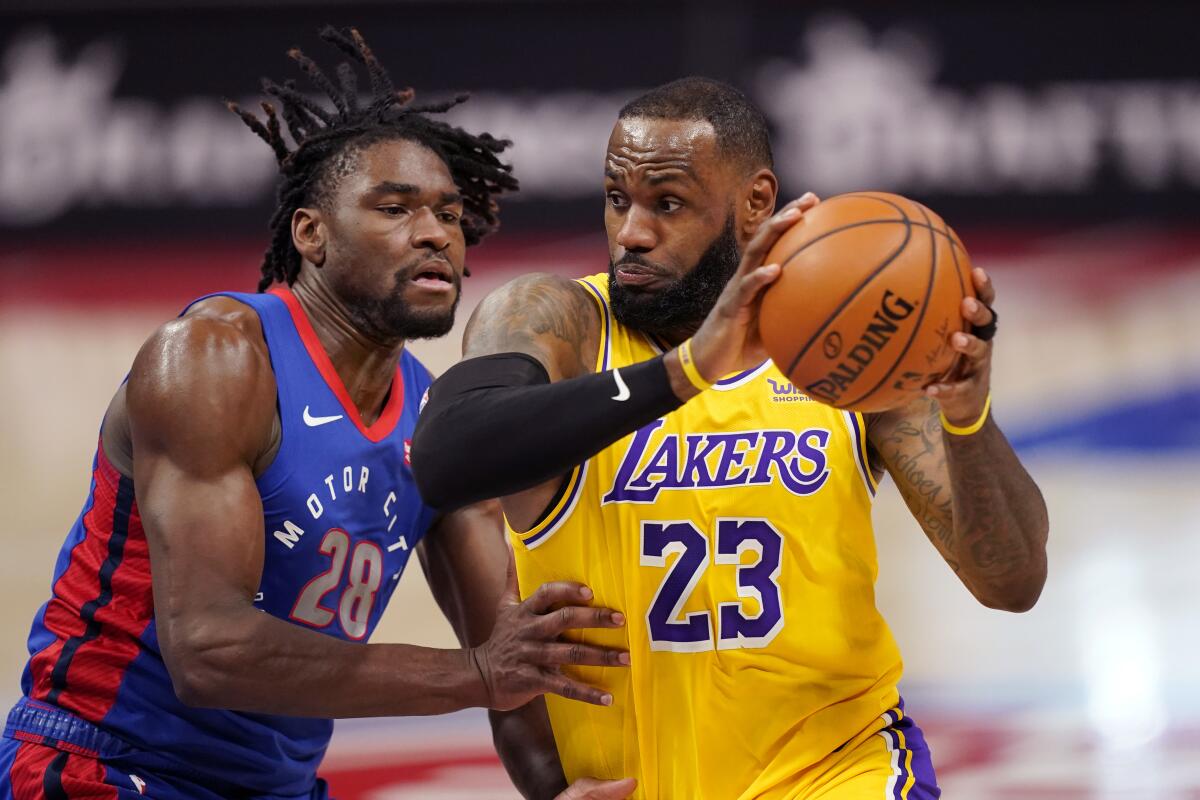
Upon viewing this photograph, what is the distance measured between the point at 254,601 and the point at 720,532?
1.19 metres

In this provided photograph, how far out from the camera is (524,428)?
272 cm

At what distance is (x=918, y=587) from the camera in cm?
725

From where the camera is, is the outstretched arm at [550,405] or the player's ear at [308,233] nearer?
the outstretched arm at [550,405]

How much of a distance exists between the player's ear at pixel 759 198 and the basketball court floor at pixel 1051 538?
245 centimetres

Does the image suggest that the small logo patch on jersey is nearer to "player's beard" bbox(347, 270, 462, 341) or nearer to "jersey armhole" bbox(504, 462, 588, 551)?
"player's beard" bbox(347, 270, 462, 341)

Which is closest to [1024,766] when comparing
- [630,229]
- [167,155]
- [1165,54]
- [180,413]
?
[630,229]

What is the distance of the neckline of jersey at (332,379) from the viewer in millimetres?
3809

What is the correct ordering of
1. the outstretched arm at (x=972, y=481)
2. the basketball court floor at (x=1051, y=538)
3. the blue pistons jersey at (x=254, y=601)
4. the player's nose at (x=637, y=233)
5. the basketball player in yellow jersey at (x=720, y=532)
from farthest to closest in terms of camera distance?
the basketball court floor at (x=1051, y=538)
the blue pistons jersey at (x=254, y=601)
the player's nose at (x=637, y=233)
the basketball player in yellow jersey at (x=720, y=532)
the outstretched arm at (x=972, y=481)

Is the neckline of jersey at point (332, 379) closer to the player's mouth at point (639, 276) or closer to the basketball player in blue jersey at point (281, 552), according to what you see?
the basketball player in blue jersey at point (281, 552)

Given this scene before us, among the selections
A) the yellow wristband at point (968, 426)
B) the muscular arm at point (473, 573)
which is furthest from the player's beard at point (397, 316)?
the yellow wristband at point (968, 426)

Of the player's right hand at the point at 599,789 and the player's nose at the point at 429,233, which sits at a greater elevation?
the player's nose at the point at 429,233

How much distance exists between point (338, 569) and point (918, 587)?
4229 millimetres

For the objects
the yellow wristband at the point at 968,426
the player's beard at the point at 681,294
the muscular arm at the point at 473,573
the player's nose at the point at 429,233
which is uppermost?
the player's nose at the point at 429,233

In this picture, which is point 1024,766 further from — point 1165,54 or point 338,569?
point 1165,54
